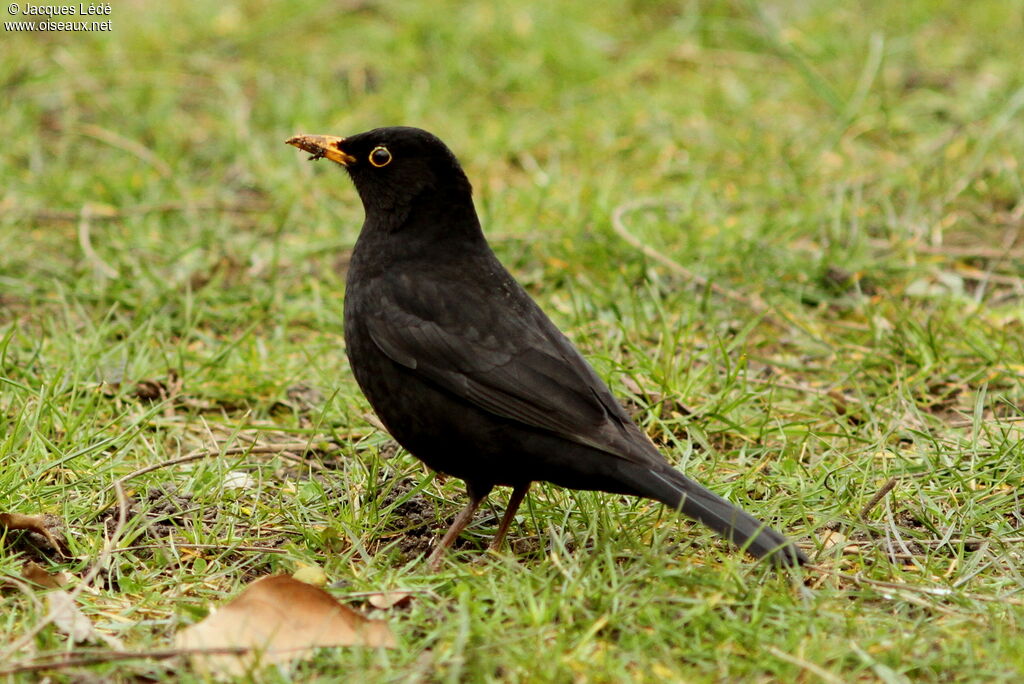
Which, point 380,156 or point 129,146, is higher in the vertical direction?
point 129,146

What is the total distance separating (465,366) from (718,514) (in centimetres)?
97

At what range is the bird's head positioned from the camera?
4.50 meters

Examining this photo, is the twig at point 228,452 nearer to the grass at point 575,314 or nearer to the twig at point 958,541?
the grass at point 575,314

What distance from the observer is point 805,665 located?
3070mm

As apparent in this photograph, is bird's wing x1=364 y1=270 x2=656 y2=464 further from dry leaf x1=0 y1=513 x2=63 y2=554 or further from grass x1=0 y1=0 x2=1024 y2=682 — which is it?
dry leaf x1=0 y1=513 x2=63 y2=554

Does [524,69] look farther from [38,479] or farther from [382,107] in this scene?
[38,479]

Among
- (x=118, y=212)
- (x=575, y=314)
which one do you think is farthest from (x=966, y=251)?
(x=118, y=212)

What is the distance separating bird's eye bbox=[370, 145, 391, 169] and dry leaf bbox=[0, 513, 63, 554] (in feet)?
5.58

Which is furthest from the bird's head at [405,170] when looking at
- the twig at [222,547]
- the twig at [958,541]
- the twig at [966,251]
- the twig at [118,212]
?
the twig at [966,251]

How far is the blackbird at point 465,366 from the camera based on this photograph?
375 centimetres

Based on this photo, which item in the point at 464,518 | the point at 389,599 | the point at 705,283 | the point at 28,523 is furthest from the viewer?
the point at 705,283

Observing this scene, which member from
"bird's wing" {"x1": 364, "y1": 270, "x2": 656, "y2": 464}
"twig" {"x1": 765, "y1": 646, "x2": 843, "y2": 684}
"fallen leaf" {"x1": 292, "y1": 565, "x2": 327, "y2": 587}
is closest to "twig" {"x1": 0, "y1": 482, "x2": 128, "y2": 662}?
"fallen leaf" {"x1": 292, "y1": 565, "x2": 327, "y2": 587}

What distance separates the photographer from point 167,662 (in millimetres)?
3182

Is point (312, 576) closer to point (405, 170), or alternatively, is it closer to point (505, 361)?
point (505, 361)
